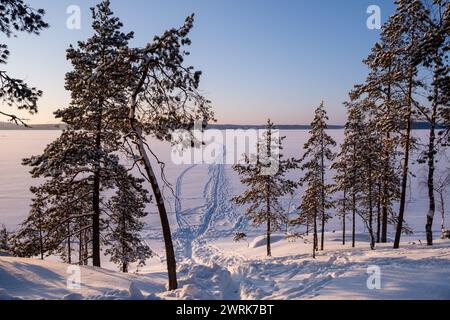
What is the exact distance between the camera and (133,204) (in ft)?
55.3

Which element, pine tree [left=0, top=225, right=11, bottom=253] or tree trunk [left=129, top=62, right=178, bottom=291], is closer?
tree trunk [left=129, top=62, right=178, bottom=291]

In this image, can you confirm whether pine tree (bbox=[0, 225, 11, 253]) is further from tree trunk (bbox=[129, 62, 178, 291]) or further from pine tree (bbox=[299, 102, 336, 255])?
pine tree (bbox=[299, 102, 336, 255])

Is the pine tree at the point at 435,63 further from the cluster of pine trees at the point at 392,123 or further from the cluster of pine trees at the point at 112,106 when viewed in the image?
the cluster of pine trees at the point at 112,106

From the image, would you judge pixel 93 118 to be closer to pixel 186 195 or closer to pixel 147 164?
pixel 147 164

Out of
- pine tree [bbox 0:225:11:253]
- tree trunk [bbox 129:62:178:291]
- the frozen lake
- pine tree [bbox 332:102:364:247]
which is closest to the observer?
tree trunk [bbox 129:62:178:291]

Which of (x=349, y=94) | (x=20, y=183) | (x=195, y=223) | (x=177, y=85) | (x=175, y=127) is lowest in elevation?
(x=195, y=223)

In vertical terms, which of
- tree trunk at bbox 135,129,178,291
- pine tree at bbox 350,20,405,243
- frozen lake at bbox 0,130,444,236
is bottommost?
frozen lake at bbox 0,130,444,236

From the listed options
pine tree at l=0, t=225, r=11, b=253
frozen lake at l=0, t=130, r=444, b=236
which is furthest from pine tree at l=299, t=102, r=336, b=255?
pine tree at l=0, t=225, r=11, b=253

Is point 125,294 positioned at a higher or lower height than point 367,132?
lower

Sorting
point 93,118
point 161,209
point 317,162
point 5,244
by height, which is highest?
point 93,118

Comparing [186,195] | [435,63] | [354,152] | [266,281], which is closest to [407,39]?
[435,63]
